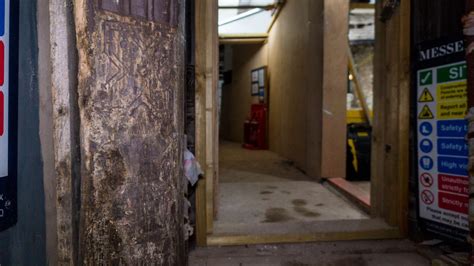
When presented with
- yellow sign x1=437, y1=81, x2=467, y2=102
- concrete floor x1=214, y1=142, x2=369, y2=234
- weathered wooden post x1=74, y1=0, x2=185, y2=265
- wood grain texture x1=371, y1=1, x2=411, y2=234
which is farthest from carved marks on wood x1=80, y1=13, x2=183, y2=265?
wood grain texture x1=371, y1=1, x2=411, y2=234

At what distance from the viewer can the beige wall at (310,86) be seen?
4.04 metres

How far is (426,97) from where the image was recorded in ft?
7.02

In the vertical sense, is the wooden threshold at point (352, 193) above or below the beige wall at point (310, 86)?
below

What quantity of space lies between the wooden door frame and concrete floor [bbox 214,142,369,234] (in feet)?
0.69

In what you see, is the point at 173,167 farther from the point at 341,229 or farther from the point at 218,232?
A: the point at 341,229

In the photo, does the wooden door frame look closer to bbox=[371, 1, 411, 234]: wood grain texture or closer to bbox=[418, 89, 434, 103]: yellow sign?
bbox=[371, 1, 411, 234]: wood grain texture

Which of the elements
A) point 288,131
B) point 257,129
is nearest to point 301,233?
point 288,131

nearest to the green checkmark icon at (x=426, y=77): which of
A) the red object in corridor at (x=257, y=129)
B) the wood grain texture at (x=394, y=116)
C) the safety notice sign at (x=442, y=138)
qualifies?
the safety notice sign at (x=442, y=138)

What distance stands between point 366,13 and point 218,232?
5.39 meters

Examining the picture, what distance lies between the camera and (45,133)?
1.31 m

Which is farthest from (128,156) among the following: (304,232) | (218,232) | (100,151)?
(304,232)

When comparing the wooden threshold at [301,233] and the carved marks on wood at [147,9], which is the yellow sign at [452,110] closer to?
the wooden threshold at [301,233]

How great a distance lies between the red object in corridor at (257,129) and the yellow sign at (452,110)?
5.25m

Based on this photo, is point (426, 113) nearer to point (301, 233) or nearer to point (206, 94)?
point (301, 233)
